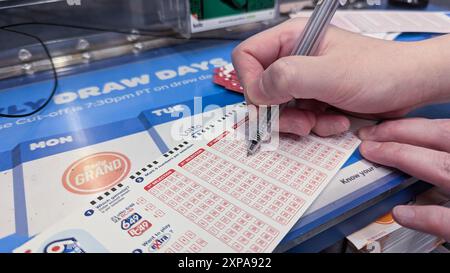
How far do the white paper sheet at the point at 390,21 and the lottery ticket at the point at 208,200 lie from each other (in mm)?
430

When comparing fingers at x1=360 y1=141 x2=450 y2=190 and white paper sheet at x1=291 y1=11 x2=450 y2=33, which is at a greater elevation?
white paper sheet at x1=291 y1=11 x2=450 y2=33

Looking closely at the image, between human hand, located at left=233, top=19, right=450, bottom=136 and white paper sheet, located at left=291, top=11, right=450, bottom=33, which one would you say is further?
white paper sheet, located at left=291, top=11, right=450, bottom=33

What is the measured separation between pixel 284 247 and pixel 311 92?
199 millimetres

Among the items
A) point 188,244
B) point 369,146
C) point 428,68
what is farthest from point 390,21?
point 188,244

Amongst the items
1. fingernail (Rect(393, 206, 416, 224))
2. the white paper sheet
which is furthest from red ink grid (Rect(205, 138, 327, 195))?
the white paper sheet

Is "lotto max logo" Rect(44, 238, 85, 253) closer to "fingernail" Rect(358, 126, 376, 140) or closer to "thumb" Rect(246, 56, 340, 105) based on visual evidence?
"thumb" Rect(246, 56, 340, 105)

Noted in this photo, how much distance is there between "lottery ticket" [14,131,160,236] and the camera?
1.38 ft

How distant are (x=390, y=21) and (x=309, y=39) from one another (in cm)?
49

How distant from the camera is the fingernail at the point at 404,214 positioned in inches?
17.5

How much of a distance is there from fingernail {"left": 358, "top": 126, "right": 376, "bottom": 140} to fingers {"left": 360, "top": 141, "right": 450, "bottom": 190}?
4cm

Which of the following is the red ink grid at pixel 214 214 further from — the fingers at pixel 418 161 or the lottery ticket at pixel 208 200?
the fingers at pixel 418 161

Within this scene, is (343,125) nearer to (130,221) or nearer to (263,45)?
(263,45)

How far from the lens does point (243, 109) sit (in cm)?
59
